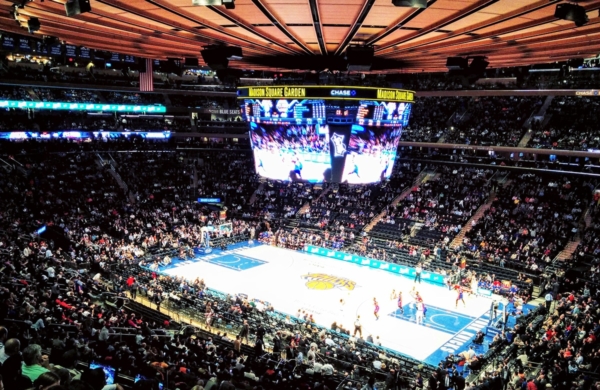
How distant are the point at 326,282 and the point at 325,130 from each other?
485 inches

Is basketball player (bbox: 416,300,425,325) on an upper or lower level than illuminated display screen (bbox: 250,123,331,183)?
lower

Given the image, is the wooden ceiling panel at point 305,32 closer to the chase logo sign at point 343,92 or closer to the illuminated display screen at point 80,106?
the chase logo sign at point 343,92

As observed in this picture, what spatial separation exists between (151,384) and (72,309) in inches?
440

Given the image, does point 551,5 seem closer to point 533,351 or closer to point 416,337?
point 533,351

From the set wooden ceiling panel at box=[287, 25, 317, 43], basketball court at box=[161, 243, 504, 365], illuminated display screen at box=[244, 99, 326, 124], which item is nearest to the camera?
wooden ceiling panel at box=[287, 25, 317, 43]

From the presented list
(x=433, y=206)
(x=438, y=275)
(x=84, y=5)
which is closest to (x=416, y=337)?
(x=438, y=275)

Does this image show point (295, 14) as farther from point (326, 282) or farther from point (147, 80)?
point (326, 282)

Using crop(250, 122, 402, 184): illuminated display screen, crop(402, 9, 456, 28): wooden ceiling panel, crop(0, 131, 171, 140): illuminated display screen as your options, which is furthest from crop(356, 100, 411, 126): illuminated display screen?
crop(0, 131, 171, 140): illuminated display screen

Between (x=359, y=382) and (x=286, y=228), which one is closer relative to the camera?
(x=359, y=382)

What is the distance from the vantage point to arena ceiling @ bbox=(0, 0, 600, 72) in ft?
22.5

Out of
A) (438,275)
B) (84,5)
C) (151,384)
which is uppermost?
(84,5)

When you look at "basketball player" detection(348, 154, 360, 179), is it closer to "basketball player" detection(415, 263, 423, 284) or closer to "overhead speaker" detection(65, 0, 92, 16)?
"basketball player" detection(415, 263, 423, 284)

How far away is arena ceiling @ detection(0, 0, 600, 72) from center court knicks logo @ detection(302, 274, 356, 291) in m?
18.5

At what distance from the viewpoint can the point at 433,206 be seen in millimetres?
38375
